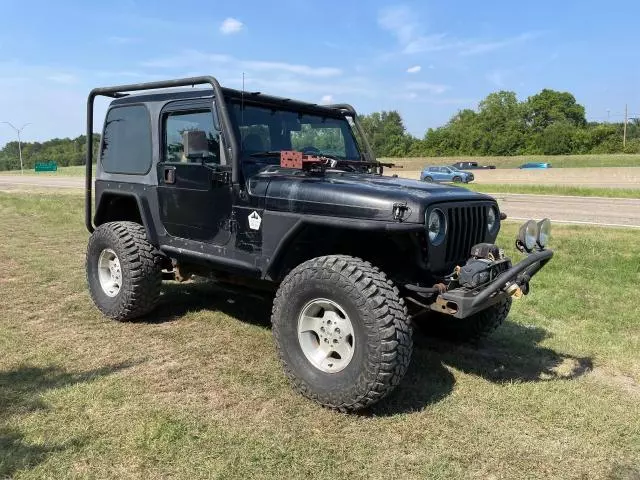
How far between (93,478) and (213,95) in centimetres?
287

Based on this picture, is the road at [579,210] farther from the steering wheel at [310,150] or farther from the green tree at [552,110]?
the green tree at [552,110]

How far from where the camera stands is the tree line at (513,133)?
64.5m

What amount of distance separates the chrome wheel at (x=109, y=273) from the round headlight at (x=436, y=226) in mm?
3088

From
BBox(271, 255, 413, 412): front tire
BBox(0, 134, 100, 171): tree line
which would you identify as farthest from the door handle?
BBox(0, 134, 100, 171): tree line

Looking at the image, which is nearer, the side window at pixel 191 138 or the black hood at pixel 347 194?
the black hood at pixel 347 194

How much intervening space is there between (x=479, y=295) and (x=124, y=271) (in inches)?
125

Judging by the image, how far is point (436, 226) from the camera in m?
3.64

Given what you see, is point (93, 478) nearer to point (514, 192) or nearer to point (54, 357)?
point (54, 357)

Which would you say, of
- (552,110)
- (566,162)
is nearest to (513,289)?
(566,162)

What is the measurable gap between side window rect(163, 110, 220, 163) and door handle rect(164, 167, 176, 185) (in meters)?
0.09

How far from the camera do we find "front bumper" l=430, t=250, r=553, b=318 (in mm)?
3371

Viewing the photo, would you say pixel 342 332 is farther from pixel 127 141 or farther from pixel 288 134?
pixel 127 141

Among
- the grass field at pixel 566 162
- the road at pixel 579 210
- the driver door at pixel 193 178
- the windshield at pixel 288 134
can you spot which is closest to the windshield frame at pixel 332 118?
the windshield at pixel 288 134

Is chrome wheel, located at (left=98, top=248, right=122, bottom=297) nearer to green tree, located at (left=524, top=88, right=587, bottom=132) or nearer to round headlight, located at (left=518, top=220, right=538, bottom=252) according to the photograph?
round headlight, located at (left=518, top=220, right=538, bottom=252)
